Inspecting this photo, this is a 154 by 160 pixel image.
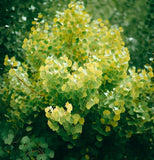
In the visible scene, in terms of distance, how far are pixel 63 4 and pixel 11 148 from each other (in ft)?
8.35

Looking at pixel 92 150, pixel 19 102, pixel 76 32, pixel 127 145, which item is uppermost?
pixel 76 32

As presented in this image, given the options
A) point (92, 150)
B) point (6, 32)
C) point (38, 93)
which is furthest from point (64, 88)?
point (6, 32)

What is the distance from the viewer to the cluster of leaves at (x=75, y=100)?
4.83 ft

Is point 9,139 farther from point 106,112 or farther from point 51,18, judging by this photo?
point 51,18

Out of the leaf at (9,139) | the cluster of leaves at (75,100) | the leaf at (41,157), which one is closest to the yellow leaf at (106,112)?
the cluster of leaves at (75,100)

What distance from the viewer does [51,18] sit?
10.1 feet

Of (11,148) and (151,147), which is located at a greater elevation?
(11,148)

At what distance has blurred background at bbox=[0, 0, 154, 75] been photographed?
247 cm

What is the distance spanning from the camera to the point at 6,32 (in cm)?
244

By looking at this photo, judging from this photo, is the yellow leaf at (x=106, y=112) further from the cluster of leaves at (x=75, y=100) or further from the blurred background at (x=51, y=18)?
the blurred background at (x=51, y=18)

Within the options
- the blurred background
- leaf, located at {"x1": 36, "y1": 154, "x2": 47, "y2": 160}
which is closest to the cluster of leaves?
leaf, located at {"x1": 36, "y1": 154, "x2": 47, "y2": 160}

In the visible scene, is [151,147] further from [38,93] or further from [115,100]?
[38,93]

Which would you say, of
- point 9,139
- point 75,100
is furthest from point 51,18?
point 9,139

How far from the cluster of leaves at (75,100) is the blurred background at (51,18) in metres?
0.53
